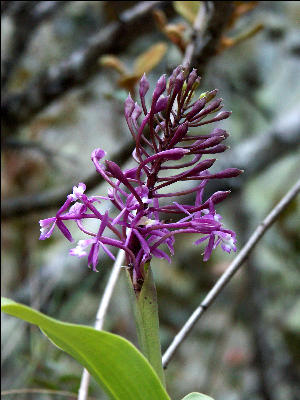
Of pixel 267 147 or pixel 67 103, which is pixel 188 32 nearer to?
pixel 267 147

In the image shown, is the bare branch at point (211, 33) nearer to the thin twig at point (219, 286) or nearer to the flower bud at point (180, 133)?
the thin twig at point (219, 286)

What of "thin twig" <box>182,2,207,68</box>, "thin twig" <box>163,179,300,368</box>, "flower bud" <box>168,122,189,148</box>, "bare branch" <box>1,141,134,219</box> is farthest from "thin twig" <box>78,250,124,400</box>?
"bare branch" <box>1,141,134,219</box>

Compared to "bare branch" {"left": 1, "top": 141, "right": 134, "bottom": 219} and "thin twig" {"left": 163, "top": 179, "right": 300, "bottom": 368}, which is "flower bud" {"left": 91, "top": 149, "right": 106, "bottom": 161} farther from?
"bare branch" {"left": 1, "top": 141, "right": 134, "bottom": 219}

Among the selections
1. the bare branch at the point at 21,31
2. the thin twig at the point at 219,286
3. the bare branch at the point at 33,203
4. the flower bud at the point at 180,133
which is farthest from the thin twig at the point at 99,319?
the bare branch at the point at 21,31

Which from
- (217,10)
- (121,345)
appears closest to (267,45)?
(217,10)

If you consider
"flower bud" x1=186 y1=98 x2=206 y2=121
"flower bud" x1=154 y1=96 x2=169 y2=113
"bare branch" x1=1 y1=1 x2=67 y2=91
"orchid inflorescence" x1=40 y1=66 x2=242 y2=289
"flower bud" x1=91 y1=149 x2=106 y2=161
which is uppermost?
"bare branch" x1=1 y1=1 x2=67 y2=91

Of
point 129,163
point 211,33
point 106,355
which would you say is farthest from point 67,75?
point 106,355
